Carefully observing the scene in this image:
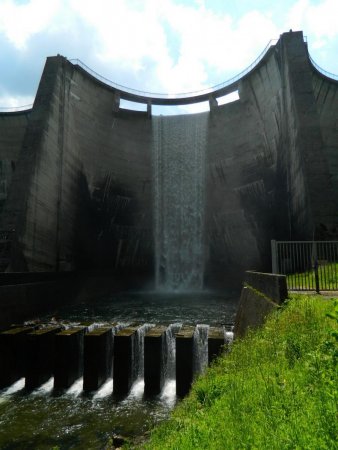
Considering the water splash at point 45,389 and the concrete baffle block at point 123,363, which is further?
the water splash at point 45,389

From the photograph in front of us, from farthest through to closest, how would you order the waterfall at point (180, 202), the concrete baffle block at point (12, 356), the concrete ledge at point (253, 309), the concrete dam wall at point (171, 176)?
the waterfall at point (180, 202) < the concrete dam wall at point (171, 176) < the concrete baffle block at point (12, 356) < the concrete ledge at point (253, 309)

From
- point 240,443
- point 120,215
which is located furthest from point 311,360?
point 120,215

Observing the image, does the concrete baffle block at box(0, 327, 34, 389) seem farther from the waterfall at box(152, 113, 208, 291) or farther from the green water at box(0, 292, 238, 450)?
the waterfall at box(152, 113, 208, 291)

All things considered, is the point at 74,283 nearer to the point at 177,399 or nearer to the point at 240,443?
the point at 177,399

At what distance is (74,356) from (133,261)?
18.4 metres

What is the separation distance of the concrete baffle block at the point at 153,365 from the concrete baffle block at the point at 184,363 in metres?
0.48

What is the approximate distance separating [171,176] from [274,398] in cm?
2613

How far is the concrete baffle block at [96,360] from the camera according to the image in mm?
8539

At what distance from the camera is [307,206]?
50.4 feet

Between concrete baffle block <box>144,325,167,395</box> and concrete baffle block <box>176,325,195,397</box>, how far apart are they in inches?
19.1

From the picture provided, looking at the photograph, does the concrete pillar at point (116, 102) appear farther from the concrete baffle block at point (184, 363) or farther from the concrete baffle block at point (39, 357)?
the concrete baffle block at point (184, 363)

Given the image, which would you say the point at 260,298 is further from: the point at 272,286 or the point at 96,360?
the point at 96,360

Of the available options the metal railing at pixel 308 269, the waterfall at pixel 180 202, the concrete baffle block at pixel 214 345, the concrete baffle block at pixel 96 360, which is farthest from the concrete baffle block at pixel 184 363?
Result: the waterfall at pixel 180 202

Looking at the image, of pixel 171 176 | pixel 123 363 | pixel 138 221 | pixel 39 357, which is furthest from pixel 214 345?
pixel 171 176
